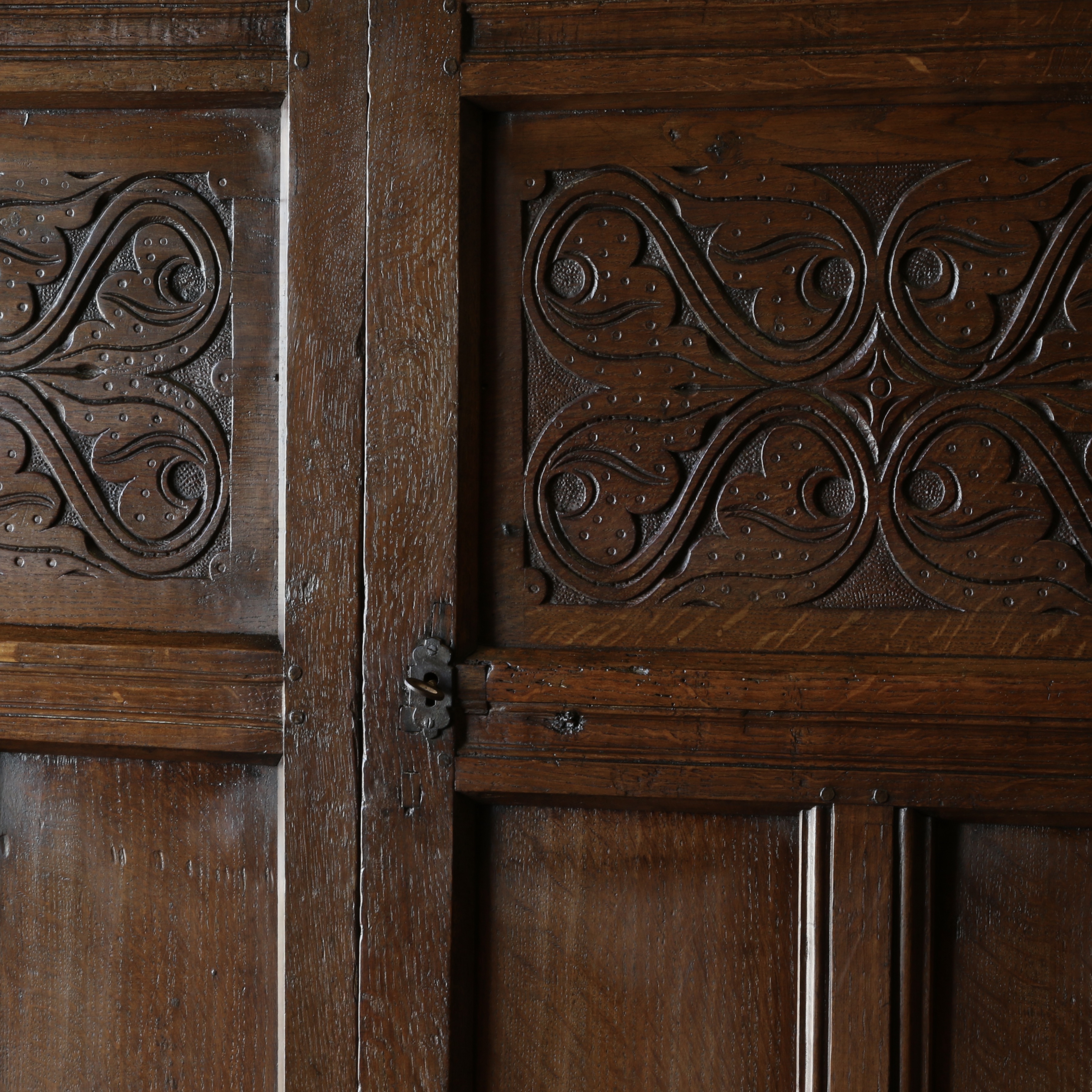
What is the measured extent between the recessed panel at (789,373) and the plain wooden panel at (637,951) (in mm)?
170

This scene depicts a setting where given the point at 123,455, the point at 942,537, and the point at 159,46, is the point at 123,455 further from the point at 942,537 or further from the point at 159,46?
the point at 942,537

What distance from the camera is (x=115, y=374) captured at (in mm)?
894

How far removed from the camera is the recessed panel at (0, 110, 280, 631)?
0.88 m

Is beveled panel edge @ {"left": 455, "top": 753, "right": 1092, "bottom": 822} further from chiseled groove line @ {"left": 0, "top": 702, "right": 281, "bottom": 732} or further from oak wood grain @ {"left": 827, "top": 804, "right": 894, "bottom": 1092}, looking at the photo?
chiseled groove line @ {"left": 0, "top": 702, "right": 281, "bottom": 732}

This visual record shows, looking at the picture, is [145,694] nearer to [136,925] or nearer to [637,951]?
[136,925]

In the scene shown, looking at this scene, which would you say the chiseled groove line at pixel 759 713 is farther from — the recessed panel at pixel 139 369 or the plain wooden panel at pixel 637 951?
the recessed panel at pixel 139 369

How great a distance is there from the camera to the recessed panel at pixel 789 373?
2.66 ft

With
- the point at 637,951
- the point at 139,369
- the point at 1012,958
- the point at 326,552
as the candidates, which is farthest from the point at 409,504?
the point at 1012,958

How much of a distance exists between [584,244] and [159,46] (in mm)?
401

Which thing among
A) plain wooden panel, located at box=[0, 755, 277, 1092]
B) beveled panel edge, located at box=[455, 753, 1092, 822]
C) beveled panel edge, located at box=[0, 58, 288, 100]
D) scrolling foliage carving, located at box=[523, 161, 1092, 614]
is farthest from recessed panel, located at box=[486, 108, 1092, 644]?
plain wooden panel, located at box=[0, 755, 277, 1092]

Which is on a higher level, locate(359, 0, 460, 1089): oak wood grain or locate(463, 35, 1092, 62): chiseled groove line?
locate(463, 35, 1092, 62): chiseled groove line

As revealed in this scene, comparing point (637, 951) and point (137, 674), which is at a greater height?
point (137, 674)

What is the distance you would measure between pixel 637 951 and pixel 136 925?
0.44m

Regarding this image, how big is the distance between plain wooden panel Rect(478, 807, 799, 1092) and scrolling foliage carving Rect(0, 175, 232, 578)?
15.6 inches
